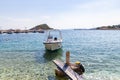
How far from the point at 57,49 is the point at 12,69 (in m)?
14.4

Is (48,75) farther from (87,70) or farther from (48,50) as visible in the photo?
(48,50)

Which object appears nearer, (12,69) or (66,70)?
(66,70)

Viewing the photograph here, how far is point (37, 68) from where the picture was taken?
23.0m

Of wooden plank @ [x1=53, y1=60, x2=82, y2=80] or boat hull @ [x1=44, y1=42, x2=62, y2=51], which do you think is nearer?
wooden plank @ [x1=53, y1=60, x2=82, y2=80]

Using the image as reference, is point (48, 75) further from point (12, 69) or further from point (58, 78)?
point (12, 69)

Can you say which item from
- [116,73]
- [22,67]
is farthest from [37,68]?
[116,73]

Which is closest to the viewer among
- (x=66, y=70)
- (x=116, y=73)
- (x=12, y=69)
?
(x=66, y=70)

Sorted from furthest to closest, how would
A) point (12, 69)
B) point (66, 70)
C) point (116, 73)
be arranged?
point (12, 69)
point (116, 73)
point (66, 70)

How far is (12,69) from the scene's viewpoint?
22.9 metres

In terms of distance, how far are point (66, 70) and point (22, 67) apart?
24.0 ft

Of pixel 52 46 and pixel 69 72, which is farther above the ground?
pixel 69 72

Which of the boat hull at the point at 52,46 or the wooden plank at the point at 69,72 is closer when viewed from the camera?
the wooden plank at the point at 69,72

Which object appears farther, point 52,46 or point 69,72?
point 52,46

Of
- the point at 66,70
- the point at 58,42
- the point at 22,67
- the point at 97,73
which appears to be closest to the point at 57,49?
the point at 58,42
